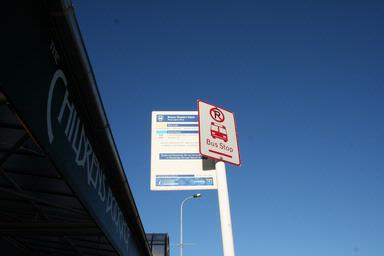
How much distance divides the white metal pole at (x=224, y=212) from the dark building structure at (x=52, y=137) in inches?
84.6

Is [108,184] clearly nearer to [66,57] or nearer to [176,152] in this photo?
[176,152]

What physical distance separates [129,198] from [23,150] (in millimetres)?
4376

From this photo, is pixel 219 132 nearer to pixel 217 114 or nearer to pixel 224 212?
pixel 217 114

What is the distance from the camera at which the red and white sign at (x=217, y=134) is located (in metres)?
6.64

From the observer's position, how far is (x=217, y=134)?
691 cm

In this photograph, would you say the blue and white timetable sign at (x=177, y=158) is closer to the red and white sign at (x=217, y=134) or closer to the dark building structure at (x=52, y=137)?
the red and white sign at (x=217, y=134)

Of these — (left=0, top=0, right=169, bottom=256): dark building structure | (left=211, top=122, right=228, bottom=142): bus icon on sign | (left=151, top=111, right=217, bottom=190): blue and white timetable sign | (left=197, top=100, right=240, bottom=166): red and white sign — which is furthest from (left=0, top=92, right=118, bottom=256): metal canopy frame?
(left=211, top=122, right=228, bottom=142): bus icon on sign

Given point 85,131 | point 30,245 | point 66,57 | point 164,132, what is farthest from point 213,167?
point 30,245

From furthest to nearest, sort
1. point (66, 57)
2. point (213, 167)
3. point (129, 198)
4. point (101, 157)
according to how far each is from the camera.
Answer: point (129, 198) < point (213, 167) < point (101, 157) < point (66, 57)

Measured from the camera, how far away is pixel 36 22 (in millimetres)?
3582

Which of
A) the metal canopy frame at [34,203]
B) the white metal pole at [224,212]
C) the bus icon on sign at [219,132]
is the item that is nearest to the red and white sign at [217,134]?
the bus icon on sign at [219,132]

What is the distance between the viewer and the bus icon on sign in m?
6.88

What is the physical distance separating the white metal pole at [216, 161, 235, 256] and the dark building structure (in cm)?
215

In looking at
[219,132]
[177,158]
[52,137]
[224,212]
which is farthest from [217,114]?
[52,137]
